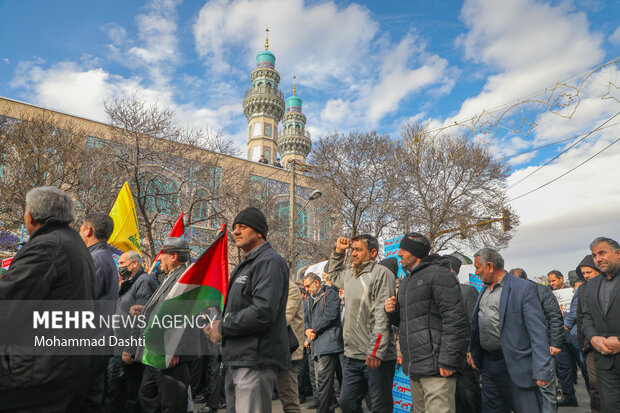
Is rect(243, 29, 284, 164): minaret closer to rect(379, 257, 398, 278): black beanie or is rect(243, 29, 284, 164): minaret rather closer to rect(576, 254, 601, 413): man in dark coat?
rect(379, 257, 398, 278): black beanie

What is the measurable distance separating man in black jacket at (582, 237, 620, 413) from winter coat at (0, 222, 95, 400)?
4.32m

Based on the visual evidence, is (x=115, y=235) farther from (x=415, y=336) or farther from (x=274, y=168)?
(x=274, y=168)

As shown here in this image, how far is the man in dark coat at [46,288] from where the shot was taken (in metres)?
2.45

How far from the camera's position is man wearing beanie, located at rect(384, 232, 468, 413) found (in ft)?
11.3

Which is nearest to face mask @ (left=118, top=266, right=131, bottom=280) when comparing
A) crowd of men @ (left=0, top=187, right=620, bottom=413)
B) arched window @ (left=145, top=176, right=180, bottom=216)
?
crowd of men @ (left=0, top=187, right=620, bottom=413)

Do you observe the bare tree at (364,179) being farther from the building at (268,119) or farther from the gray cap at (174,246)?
the building at (268,119)

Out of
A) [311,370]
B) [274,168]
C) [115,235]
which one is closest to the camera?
[115,235]

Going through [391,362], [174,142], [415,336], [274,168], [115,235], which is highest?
[274,168]

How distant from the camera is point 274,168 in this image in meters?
36.2

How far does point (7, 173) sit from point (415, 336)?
15.8 meters

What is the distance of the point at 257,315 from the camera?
290 cm

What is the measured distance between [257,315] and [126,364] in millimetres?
2387

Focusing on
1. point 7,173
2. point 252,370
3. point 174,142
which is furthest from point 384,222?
point 252,370

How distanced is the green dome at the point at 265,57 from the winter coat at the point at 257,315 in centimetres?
6205
